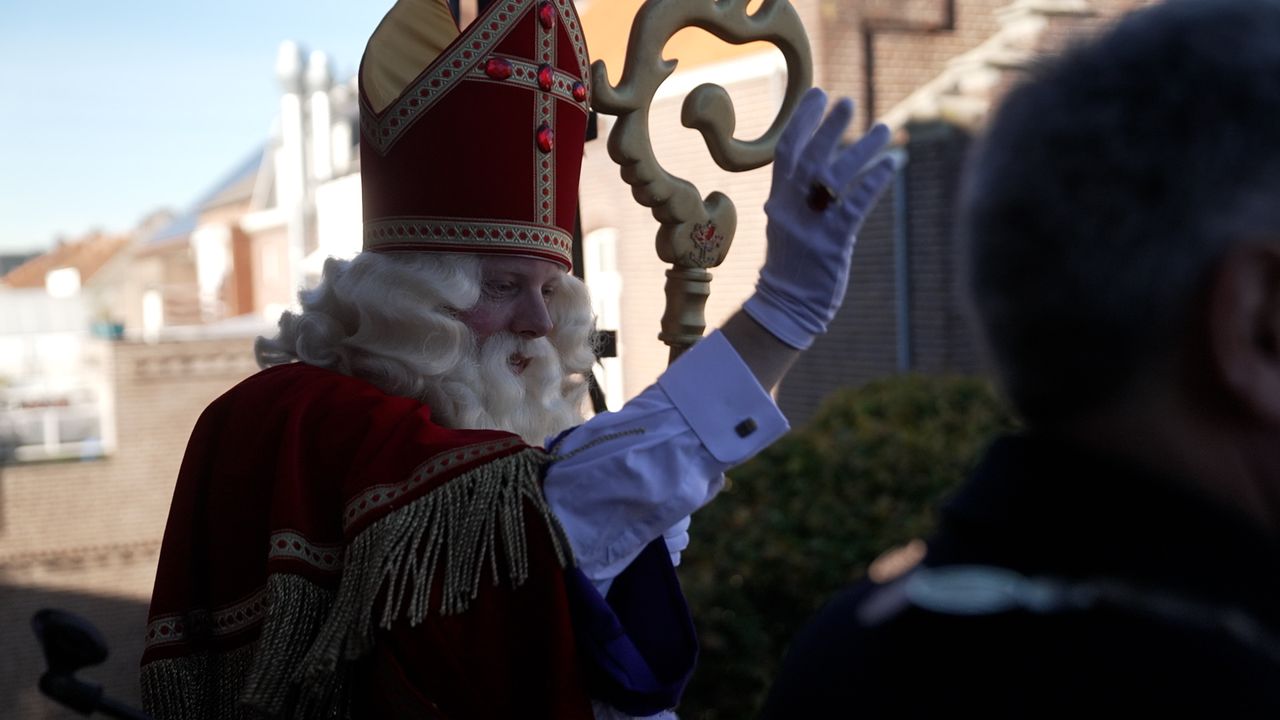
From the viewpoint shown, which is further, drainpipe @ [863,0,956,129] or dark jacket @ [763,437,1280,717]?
drainpipe @ [863,0,956,129]

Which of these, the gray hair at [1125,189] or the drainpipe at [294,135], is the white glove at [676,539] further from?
the drainpipe at [294,135]

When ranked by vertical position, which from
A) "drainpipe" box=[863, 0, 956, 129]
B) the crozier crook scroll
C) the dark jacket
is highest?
"drainpipe" box=[863, 0, 956, 129]

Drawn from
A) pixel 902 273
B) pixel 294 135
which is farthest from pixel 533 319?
pixel 294 135

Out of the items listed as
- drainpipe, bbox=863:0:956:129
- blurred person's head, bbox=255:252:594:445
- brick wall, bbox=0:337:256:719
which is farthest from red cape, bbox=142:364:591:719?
brick wall, bbox=0:337:256:719

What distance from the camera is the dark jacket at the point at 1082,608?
783 mm

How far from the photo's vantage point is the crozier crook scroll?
2092 millimetres

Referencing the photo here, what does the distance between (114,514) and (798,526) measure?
10462 mm

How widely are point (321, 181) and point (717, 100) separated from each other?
672 inches

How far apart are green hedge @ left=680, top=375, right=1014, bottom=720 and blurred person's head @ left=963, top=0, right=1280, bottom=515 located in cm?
390

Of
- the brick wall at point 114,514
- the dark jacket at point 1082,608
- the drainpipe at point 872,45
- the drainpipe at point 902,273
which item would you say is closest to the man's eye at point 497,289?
the dark jacket at point 1082,608

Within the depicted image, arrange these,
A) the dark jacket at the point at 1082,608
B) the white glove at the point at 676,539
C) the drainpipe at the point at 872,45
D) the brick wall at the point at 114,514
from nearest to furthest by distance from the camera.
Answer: the dark jacket at the point at 1082,608, the white glove at the point at 676,539, the drainpipe at the point at 872,45, the brick wall at the point at 114,514

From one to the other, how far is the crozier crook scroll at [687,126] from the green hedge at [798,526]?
2724 mm

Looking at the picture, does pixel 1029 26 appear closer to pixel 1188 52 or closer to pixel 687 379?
pixel 687 379

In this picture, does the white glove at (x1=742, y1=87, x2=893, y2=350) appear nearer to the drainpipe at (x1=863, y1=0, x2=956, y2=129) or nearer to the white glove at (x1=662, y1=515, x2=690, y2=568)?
the white glove at (x1=662, y1=515, x2=690, y2=568)
